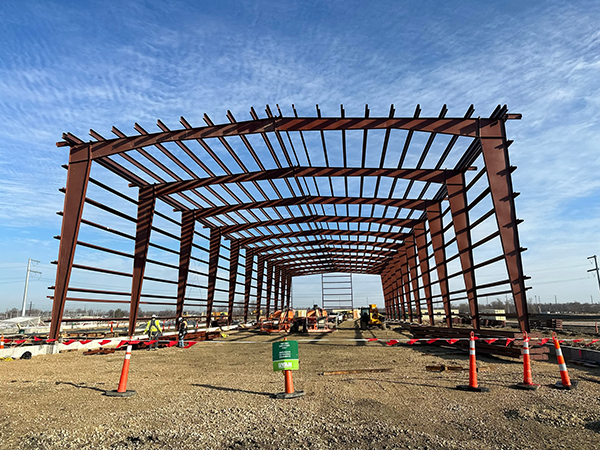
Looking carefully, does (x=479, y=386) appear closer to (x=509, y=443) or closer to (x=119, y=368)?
(x=509, y=443)

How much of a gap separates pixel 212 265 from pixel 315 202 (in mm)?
9762

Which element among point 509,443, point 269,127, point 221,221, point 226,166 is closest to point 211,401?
point 509,443

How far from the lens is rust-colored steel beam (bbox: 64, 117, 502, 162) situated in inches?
499

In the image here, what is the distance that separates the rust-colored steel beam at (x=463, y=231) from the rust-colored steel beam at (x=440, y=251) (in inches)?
116

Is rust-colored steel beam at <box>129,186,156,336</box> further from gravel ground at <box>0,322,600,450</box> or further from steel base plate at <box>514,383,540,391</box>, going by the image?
steel base plate at <box>514,383,540,391</box>

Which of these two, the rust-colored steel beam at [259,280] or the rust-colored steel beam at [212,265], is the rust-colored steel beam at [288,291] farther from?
the rust-colored steel beam at [212,265]

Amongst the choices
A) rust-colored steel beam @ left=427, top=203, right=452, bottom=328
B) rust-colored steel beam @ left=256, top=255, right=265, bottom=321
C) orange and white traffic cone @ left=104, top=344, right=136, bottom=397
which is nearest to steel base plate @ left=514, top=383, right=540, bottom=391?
orange and white traffic cone @ left=104, top=344, right=136, bottom=397

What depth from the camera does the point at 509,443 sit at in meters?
4.37

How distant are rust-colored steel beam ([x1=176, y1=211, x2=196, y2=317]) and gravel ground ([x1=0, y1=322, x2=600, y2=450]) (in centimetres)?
1177

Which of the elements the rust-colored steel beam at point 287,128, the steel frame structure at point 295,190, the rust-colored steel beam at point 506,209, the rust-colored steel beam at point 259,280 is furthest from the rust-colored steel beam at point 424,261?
the rust-colored steel beam at point 259,280

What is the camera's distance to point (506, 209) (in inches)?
454

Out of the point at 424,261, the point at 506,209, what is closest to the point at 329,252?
the point at 424,261

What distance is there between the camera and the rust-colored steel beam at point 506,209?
11.0 meters

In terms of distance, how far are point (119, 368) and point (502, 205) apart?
12.4 meters
